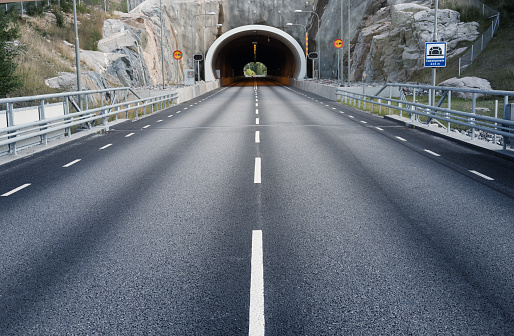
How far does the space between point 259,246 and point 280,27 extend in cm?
7725

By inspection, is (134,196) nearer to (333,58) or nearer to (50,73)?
(50,73)

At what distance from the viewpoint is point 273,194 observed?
8.20m

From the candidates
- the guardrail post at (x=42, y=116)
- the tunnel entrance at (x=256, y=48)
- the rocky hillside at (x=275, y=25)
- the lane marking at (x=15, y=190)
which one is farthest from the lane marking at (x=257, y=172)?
the tunnel entrance at (x=256, y=48)

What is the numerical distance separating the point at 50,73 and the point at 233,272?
30044 mm

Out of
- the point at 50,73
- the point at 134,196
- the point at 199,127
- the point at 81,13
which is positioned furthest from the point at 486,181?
the point at 81,13

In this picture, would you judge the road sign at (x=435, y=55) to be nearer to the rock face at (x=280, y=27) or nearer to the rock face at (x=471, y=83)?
the rock face at (x=471, y=83)

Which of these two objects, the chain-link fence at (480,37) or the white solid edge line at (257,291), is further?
the chain-link fence at (480,37)

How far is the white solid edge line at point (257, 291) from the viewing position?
12.6 ft

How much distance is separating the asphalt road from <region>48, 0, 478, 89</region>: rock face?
80.0 feet

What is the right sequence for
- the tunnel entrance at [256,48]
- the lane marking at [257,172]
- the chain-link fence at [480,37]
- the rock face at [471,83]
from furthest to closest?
the tunnel entrance at [256,48]
the chain-link fence at [480,37]
the rock face at [471,83]
the lane marking at [257,172]

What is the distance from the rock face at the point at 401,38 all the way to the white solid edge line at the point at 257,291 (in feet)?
146

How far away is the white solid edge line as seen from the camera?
12.6 ft

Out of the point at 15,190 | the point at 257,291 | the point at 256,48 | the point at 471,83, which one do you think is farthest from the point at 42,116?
the point at 256,48

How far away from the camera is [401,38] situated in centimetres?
5219
